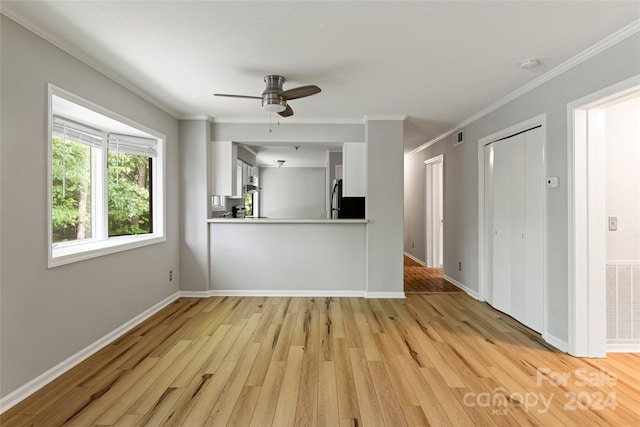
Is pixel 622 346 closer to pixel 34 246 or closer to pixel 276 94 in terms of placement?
pixel 276 94

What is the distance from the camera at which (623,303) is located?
2625mm

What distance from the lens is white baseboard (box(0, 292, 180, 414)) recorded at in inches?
74.9

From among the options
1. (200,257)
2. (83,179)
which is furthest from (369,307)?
(83,179)

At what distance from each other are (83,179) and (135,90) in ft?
3.35

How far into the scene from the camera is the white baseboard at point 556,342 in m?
2.62

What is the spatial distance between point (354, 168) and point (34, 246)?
3.41 metres

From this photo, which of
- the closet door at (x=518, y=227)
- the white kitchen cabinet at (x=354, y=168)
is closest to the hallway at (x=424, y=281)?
the closet door at (x=518, y=227)

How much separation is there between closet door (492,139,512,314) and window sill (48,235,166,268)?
3993mm

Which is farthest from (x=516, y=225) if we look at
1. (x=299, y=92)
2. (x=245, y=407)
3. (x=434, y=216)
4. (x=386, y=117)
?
(x=245, y=407)

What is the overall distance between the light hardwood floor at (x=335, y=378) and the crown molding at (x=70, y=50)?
93.1 inches

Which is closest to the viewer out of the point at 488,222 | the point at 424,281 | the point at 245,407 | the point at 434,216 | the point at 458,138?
the point at 245,407

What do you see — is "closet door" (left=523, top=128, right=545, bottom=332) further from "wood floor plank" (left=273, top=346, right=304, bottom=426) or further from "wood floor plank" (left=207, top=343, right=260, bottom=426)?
"wood floor plank" (left=207, top=343, right=260, bottom=426)

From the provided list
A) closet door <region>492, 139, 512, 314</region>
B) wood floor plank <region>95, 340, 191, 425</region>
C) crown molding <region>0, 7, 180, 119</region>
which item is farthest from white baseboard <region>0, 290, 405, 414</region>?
crown molding <region>0, 7, 180, 119</region>

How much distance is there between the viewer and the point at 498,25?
6.74ft
